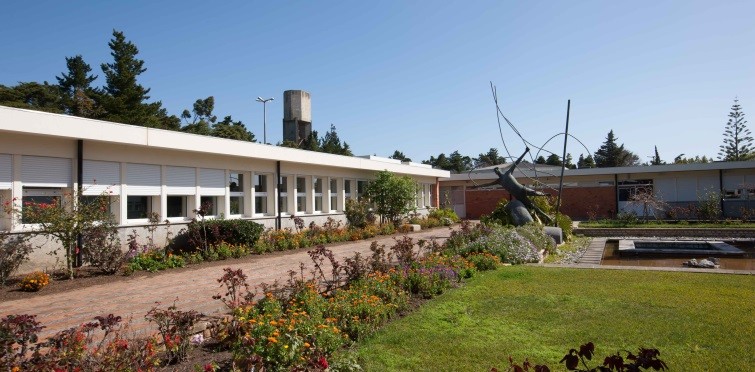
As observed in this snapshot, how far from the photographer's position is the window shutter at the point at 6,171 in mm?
9219

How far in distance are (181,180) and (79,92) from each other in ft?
90.2

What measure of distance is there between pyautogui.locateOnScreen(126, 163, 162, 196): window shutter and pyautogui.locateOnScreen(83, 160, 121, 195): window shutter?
30 cm

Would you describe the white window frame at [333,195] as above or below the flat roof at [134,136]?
below

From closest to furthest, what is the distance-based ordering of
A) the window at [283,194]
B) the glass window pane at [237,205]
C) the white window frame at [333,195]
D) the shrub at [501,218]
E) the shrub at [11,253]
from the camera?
the shrub at [11,253] → the glass window pane at [237,205] → the shrub at [501,218] → the window at [283,194] → the white window frame at [333,195]

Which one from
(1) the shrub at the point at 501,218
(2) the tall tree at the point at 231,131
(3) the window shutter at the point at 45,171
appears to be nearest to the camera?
(3) the window shutter at the point at 45,171

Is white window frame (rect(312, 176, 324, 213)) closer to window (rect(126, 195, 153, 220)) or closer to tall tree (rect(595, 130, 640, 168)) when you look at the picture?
window (rect(126, 195, 153, 220))

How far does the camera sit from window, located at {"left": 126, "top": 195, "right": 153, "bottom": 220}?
11.7 metres

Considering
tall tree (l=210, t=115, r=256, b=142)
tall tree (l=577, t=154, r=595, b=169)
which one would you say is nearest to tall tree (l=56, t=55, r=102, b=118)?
tall tree (l=210, t=115, r=256, b=142)

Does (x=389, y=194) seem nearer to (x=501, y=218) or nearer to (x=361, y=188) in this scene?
(x=361, y=188)

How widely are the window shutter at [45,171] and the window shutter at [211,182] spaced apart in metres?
3.65

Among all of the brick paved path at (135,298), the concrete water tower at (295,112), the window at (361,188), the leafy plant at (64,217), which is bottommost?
the brick paved path at (135,298)

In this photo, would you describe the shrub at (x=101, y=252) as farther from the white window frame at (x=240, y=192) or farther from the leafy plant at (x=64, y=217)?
the white window frame at (x=240, y=192)

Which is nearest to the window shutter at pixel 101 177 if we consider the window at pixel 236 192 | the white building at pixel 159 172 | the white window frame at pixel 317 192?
the white building at pixel 159 172

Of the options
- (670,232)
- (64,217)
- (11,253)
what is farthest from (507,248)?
(670,232)
